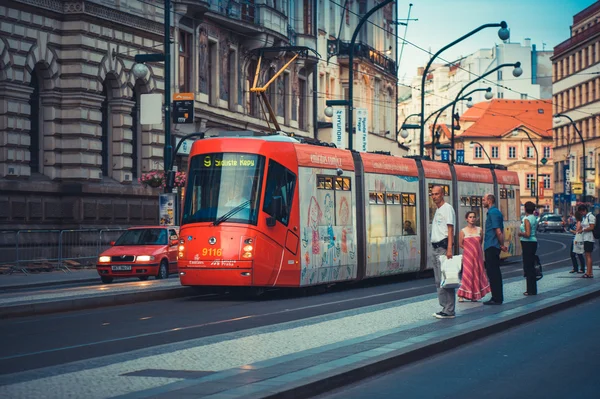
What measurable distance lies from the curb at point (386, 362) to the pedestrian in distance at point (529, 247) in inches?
132

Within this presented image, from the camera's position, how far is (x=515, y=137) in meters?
142

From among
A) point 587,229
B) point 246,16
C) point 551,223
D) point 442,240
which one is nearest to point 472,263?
point 442,240

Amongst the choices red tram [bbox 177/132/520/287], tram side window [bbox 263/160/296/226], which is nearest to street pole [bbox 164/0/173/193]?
red tram [bbox 177/132/520/287]

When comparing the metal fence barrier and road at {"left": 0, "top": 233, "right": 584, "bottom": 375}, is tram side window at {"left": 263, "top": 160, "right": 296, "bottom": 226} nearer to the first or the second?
road at {"left": 0, "top": 233, "right": 584, "bottom": 375}

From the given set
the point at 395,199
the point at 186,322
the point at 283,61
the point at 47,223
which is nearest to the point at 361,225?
the point at 395,199

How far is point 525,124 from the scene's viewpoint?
470ft

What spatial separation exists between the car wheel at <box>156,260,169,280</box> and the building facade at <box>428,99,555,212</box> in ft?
376

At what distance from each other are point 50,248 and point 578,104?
273ft

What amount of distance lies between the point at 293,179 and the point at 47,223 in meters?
14.2

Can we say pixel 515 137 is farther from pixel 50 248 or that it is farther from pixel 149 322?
pixel 149 322

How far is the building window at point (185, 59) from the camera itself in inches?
1697

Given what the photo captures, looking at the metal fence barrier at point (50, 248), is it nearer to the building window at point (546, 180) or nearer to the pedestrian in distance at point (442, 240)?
the pedestrian in distance at point (442, 240)

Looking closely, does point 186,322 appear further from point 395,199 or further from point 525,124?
point 525,124

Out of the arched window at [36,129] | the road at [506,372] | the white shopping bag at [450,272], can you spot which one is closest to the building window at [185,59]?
the arched window at [36,129]
